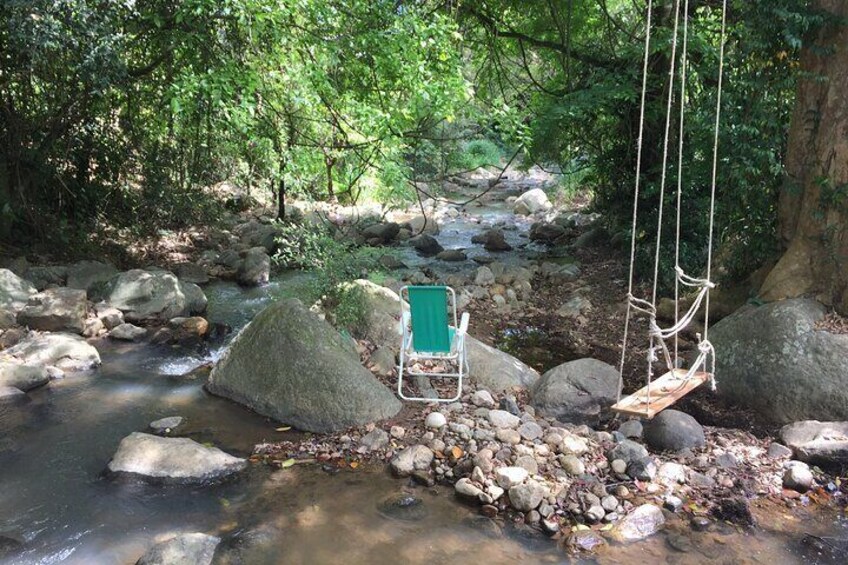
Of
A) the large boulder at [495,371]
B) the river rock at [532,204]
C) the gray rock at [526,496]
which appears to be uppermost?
the river rock at [532,204]

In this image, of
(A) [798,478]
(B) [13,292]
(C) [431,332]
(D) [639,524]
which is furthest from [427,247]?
(D) [639,524]

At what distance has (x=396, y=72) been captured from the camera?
6.44 meters

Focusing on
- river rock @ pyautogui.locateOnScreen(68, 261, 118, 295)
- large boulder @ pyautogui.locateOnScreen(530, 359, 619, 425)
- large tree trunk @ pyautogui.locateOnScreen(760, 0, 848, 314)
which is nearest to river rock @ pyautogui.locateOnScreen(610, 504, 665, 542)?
large boulder @ pyautogui.locateOnScreen(530, 359, 619, 425)

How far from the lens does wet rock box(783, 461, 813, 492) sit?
4.23m

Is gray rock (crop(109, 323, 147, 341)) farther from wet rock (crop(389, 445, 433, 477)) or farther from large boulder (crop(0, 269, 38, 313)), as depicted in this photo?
wet rock (crop(389, 445, 433, 477))

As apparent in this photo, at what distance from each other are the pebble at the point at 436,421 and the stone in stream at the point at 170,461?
1384mm

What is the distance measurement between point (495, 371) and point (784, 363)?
2.38 meters

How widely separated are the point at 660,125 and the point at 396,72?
14.2 ft

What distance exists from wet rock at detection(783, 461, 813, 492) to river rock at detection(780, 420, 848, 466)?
204 mm

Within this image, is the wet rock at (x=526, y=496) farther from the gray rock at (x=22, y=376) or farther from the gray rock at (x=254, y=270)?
the gray rock at (x=254, y=270)

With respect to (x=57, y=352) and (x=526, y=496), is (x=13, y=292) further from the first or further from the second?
(x=526, y=496)

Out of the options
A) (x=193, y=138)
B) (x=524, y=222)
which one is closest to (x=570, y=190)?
(x=524, y=222)

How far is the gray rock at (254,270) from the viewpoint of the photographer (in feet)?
32.2

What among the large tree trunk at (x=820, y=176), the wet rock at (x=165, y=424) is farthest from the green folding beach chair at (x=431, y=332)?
the large tree trunk at (x=820, y=176)
